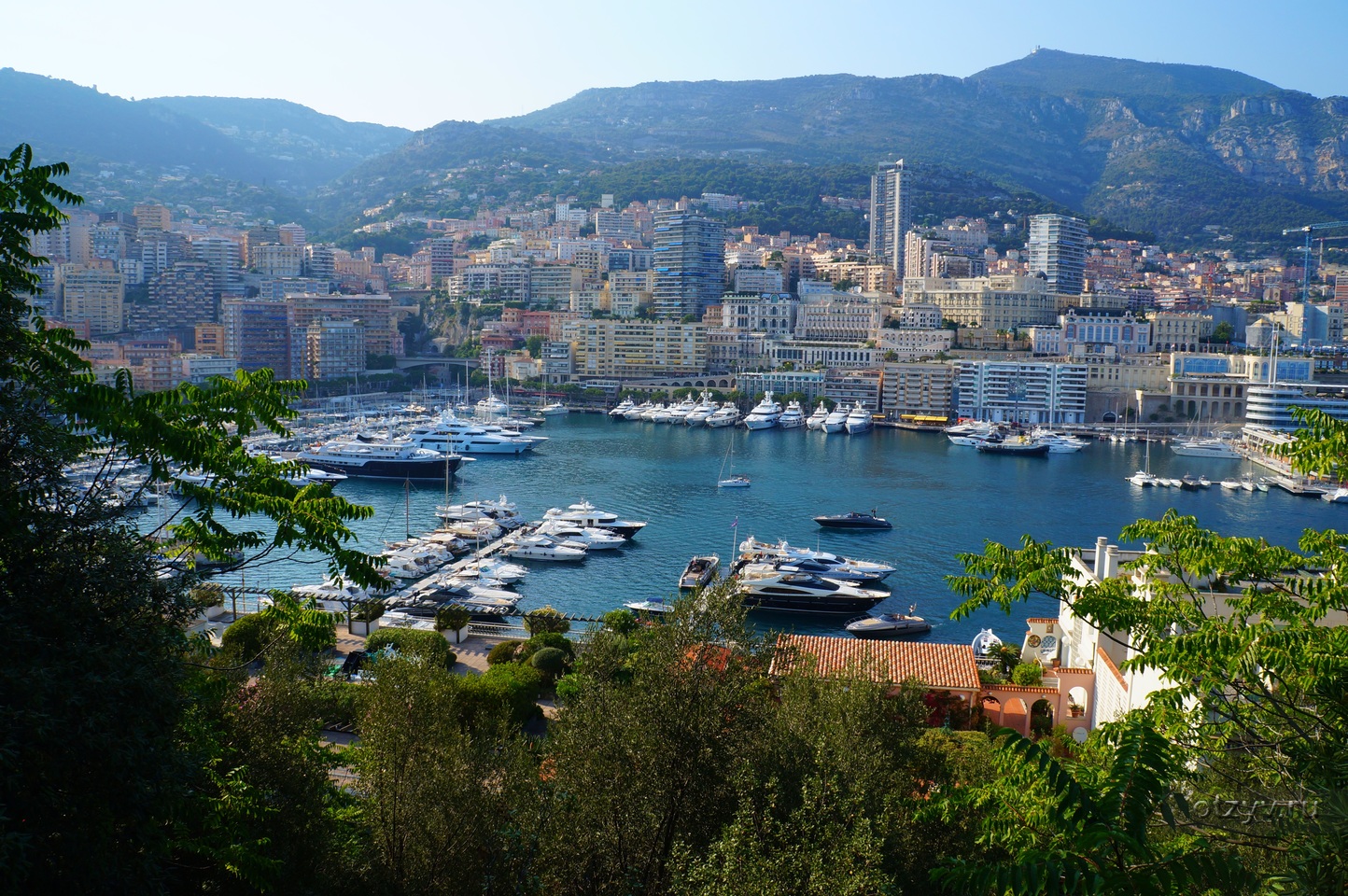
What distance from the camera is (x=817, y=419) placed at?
4366 cm

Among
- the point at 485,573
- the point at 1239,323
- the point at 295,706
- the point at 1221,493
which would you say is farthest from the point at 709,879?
the point at 1239,323

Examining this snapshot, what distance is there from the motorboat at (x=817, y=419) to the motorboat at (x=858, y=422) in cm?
96

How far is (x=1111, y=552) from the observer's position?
1094 centimetres

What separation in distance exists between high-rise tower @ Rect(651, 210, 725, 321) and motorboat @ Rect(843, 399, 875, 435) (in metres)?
21.7

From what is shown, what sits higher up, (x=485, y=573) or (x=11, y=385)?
(x=11, y=385)

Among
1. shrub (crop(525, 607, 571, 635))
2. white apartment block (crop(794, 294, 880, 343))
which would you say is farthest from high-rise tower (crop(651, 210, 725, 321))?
shrub (crop(525, 607, 571, 635))

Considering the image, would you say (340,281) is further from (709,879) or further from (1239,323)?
(709,879)

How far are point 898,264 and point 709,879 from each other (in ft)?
272

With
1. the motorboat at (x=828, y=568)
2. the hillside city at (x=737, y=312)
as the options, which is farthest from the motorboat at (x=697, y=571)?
the hillside city at (x=737, y=312)

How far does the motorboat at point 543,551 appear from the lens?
66.7 ft

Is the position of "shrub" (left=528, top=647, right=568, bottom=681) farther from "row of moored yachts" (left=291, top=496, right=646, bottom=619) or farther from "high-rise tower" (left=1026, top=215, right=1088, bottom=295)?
"high-rise tower" (left=1026, top=215, right=1088, bottom=295)

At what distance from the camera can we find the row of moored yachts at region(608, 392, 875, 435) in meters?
43.0

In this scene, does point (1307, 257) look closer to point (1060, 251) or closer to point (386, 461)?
point (1060, 251)

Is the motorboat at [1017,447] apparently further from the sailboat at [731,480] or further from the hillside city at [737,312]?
the sailboat at [731,480]
